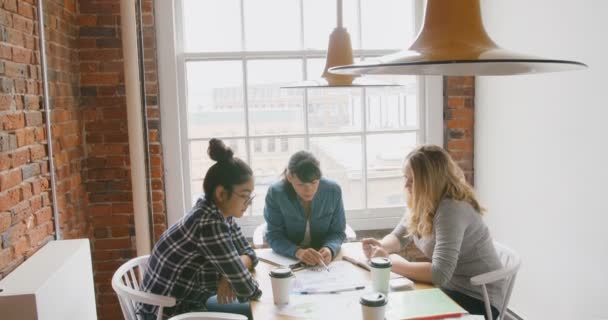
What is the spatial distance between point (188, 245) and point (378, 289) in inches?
31.1

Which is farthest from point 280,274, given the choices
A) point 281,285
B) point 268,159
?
point 268,159

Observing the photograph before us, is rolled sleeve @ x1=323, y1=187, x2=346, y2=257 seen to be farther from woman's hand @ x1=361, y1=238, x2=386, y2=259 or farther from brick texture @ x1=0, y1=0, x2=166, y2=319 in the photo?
brick texture @ x1=0, y1=0, x2=166, y2=319

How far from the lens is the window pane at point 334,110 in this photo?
11.5ft

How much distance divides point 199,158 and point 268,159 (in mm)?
464

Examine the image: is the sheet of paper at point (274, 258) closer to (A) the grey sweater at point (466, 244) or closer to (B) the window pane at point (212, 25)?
(A) the grey sweater at point (466, 244)

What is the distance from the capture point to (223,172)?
7.14ft

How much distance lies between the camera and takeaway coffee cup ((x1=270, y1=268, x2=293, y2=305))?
6.31 feet

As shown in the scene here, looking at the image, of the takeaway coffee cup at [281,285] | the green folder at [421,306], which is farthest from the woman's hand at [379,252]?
the takeaway coffee cup at [281,285]

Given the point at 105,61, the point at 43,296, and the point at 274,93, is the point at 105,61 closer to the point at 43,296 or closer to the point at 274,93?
the point at 274,93

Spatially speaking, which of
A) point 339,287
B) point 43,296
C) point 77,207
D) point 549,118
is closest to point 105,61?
point 77,207

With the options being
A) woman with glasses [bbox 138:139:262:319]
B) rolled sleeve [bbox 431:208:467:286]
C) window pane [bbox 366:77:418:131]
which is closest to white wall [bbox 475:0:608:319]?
window pane [bbox 366:77:418:131]

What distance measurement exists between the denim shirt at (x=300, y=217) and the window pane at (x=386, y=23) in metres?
1.27

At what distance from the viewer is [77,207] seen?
2.98 meters

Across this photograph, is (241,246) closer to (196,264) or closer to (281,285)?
(196,264)
